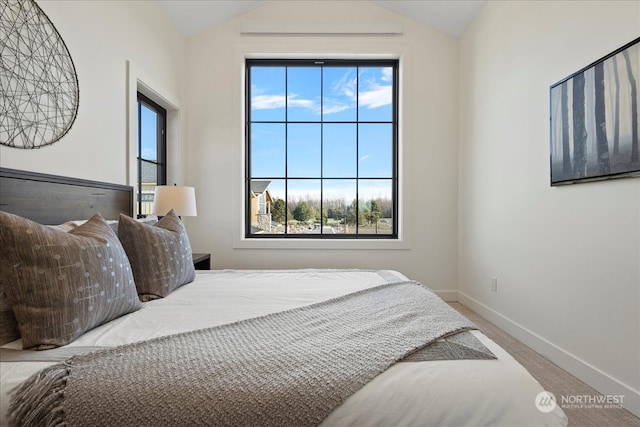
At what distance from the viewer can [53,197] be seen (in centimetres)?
169

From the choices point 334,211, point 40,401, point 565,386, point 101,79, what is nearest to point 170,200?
point 101,79

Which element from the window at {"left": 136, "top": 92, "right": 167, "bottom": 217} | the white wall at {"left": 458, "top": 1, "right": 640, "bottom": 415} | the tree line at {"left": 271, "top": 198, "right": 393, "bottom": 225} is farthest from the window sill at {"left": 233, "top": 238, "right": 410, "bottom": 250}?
the window at {"left": 136, "top": 92, "right": 167, "bottom": 217}

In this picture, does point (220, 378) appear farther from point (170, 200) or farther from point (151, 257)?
point (170, 200)

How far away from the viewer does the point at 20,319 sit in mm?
1012

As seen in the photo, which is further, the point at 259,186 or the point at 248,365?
the point at 259,186

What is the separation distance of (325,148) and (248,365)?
9.83 feet

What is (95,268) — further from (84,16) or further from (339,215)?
(339,215)

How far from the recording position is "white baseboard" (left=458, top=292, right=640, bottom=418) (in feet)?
5.29

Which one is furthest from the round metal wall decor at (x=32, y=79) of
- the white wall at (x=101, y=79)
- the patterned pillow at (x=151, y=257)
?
the patterned pillow at (x=151, y=257)

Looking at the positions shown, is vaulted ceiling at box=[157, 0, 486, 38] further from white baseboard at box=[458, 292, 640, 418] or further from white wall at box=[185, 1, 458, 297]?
white baseboard at box=[458, 292, 640, 418]

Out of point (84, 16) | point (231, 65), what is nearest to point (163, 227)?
point (84, 16)

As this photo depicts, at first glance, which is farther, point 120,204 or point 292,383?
point 120,204

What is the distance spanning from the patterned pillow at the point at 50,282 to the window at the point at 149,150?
64.9 inches

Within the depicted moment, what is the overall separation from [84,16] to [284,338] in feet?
7.34
